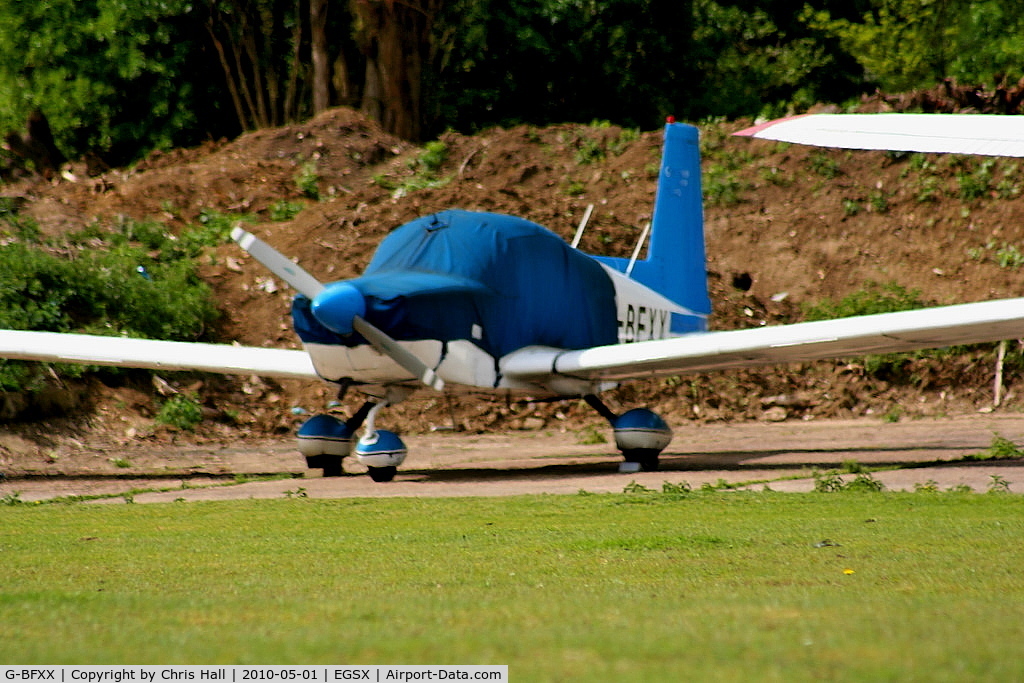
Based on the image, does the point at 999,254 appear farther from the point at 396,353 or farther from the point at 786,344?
the point at 396,353

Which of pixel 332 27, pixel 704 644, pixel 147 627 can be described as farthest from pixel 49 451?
pixel 332 27

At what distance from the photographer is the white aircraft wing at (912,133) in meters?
4.78

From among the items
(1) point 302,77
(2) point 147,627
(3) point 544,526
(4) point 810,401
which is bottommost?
(4) point 810,401

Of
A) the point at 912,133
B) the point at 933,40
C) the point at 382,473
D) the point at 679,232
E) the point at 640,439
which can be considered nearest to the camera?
the point at 912,133

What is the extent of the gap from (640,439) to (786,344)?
1.67m

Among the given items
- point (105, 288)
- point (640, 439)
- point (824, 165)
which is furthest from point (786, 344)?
point (824, 165)

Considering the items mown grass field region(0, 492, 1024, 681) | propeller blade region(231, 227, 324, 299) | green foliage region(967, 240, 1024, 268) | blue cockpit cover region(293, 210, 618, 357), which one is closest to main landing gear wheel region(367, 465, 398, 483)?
blue cockpit cover region(293, 210, 618, 357)

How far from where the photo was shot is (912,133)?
203 inches

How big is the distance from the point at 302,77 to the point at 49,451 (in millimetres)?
19166

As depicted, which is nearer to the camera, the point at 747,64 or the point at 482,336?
the point at 482,336

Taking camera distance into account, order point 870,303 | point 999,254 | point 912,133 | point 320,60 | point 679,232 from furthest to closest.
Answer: point 320,60, point 999,254, point 870,303, point 679,232, point 912,133

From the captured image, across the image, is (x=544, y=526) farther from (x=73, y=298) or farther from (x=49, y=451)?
(x=73, y=298)

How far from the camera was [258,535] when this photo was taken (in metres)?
7.12

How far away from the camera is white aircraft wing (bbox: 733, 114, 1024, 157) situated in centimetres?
478
